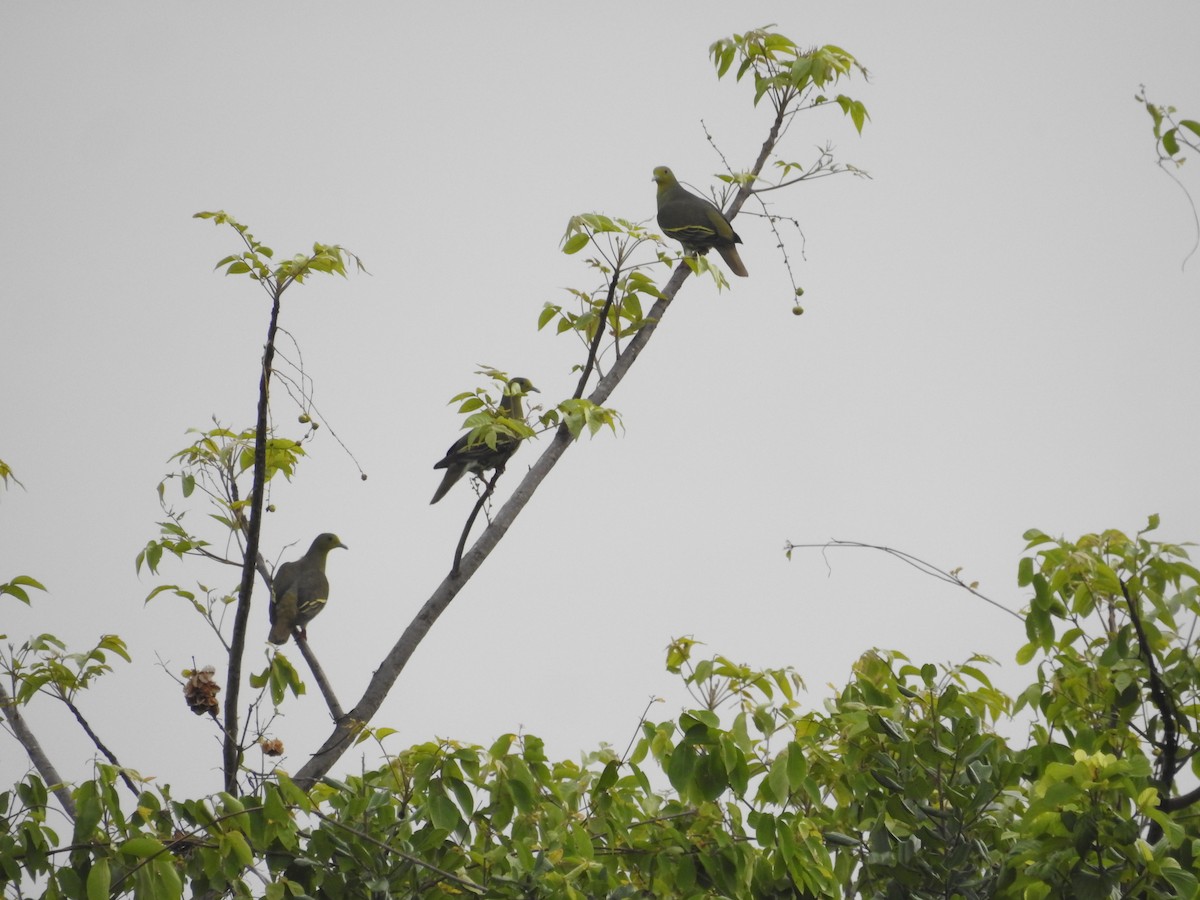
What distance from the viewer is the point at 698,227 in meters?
6.29

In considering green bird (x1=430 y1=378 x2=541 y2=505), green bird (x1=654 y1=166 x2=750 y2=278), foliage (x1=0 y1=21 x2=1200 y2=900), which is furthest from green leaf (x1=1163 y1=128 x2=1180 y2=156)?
green bird (x1=654 y1=166 x2=750 y2=278)

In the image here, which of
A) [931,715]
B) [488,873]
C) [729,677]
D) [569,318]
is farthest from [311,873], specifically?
[569,318]

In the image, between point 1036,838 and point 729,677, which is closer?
point 1036,838

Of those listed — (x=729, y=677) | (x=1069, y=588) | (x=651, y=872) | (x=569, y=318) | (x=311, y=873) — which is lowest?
(x=311, y=873)

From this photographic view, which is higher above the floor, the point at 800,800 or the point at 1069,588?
the point at 1069,588

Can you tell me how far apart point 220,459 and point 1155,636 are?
2.84 meters

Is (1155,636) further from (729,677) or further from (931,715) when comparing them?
(729,677)

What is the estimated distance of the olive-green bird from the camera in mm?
4344

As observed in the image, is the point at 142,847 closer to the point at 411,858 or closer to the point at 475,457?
the point at 411,858

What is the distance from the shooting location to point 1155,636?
9.89 feet

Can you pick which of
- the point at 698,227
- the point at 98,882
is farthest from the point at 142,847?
the point at 698,227

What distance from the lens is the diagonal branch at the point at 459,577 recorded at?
3.46 metres

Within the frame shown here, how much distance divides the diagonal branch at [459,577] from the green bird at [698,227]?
7.58 ft

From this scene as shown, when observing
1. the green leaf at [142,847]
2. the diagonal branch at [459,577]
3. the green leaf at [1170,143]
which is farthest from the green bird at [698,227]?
the green leaf at [142,847]
